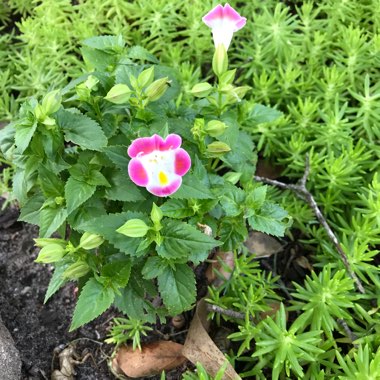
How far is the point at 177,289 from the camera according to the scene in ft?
5.20

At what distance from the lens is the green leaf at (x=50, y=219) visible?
5.30 feet

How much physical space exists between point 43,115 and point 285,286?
1.27 metres

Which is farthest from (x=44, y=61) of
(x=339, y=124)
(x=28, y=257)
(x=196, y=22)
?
(x=339, y=124)

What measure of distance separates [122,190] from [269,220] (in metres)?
0.52

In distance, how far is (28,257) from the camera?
233 cm

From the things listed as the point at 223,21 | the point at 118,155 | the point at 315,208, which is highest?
the point at 223,21

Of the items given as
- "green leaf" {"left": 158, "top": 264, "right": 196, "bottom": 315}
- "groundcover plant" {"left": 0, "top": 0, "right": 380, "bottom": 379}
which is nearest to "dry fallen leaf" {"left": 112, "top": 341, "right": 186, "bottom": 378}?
"groundcover plant" {"left": 0, "top": 0, "right": 380, "bottom": 379}

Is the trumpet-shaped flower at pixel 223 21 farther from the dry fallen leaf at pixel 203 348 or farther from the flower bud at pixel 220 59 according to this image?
the dry fallen leaf at pixel 203 348

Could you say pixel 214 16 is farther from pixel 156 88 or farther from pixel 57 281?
pixel 57 281

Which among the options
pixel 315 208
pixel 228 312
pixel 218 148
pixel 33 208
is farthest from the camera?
pixel 315 208

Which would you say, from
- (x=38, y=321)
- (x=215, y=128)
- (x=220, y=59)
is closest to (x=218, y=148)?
(x=215, y=128)

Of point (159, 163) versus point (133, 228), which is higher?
point (159, 163)

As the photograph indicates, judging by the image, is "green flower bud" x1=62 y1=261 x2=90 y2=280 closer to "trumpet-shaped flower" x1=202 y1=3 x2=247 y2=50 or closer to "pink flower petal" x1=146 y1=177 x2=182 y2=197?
"pink flower petal" x1=146 y1=177 x2=182 y2=197

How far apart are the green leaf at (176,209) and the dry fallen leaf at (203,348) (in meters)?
0.55
